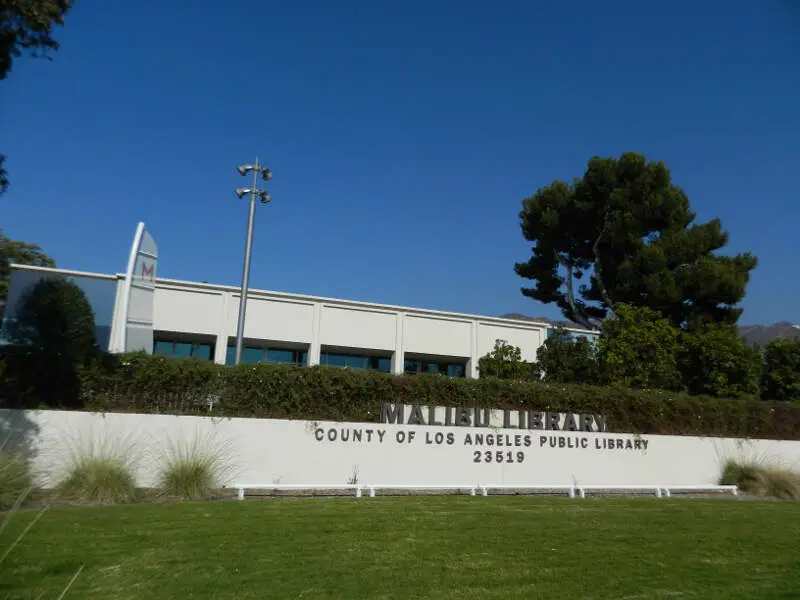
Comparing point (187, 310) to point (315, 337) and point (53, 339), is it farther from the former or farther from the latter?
point (53, 339)

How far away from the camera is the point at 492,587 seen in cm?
557

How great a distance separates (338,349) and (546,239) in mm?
11285

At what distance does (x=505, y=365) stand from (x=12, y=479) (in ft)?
66.6

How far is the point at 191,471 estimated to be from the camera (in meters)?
10.5

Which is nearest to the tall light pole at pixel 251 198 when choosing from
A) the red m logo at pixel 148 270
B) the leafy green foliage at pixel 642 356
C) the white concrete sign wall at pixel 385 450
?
the red m logo at pixel 148 270

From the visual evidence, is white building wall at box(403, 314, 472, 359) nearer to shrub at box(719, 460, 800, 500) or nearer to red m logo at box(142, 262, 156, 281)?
red m logo at box(142, 262, 156, 281)

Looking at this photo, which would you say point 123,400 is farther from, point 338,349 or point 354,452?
point 338,349

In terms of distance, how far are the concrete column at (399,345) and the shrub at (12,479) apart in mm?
22589

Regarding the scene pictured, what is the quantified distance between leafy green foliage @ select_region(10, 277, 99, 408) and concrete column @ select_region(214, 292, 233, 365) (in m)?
16.6

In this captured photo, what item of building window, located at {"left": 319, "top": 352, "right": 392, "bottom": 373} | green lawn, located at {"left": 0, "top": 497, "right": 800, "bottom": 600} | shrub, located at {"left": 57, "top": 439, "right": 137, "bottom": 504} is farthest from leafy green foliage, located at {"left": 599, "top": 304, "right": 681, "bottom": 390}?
shrub, located at {"left": 57, "top": 439, "right": 137, "bottom": 504}

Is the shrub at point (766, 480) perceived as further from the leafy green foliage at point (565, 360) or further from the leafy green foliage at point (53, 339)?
the leafy green foliage at point (53, 339)

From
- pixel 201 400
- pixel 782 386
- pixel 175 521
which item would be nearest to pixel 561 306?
pixel 782 386

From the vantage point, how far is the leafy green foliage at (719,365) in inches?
879

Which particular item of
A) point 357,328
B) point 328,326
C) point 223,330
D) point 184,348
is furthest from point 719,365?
point 184,348
